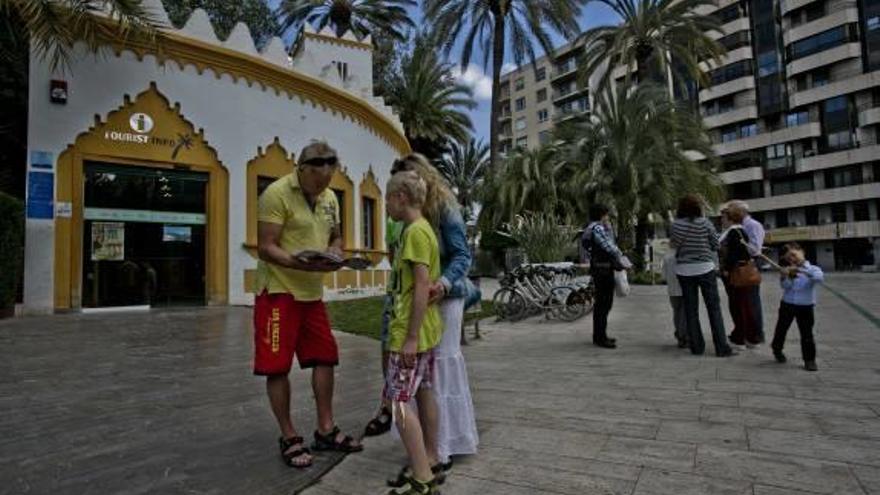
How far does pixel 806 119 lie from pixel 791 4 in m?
9.98

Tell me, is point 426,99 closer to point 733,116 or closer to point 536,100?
point 733,116

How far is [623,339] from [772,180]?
180 ft

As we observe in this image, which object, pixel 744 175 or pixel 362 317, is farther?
pixel 744 175

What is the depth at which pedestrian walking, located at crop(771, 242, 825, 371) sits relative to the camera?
18.2 ft

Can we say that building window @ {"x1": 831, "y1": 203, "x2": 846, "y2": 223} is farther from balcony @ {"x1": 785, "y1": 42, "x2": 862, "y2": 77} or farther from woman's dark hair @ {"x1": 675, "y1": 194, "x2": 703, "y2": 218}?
woman's dark hair @ {"x1": 675, "y1": 194, "x2": 703, "y2": 218}

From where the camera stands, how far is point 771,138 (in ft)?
176

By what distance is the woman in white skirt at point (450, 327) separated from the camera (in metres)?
3.11

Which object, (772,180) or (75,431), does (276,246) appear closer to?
(75,431)

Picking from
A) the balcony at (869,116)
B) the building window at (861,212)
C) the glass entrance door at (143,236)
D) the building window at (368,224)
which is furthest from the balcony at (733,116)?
the glass entrance door at (143,236)

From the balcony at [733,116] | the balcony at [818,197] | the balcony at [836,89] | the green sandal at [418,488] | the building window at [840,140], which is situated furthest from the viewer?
the balcony at [733,116]

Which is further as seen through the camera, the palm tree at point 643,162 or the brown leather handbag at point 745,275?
the palm tree at point 643,162

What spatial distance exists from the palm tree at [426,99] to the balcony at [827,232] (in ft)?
90.3

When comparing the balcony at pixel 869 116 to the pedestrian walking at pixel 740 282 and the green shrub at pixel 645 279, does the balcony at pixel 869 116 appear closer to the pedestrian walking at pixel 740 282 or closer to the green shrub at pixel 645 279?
the green shrub at pixel 645 279

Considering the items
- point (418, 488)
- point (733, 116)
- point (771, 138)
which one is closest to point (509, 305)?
point (418, 488)
